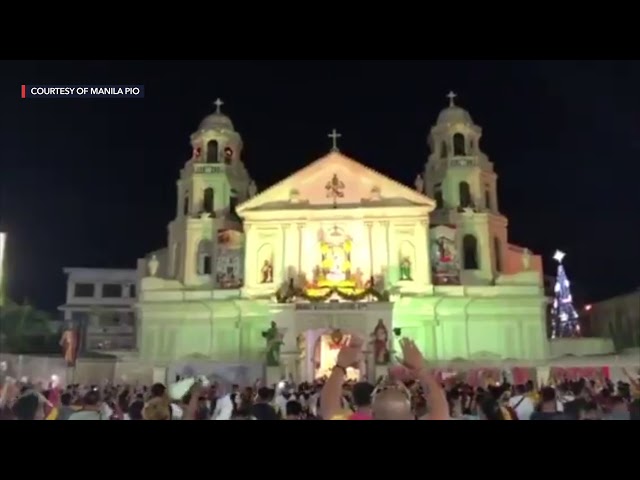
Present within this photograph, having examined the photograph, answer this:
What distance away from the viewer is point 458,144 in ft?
78.4

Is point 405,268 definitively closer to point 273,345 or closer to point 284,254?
point 284,254

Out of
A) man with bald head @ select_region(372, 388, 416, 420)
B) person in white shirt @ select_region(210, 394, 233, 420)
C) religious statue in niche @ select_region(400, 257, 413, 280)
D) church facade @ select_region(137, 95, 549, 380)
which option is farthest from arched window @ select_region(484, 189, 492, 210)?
man with bald head @ select_region(372, 388, 416, 420)

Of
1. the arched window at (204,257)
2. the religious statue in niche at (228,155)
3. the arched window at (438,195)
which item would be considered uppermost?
the religious statue in niche at (228,155)

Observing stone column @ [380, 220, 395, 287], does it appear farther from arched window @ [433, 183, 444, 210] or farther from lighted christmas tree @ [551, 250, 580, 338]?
lighted christmas tree @ [551, 250, 580, 338]

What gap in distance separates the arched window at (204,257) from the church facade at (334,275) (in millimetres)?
33

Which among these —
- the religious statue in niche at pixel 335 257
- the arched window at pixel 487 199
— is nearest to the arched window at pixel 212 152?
the religious statue in niche at pixel 335 257

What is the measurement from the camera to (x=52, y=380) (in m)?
13.5

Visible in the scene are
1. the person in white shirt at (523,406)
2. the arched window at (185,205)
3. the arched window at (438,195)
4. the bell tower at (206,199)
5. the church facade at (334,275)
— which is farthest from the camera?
the arched window at (438,195)

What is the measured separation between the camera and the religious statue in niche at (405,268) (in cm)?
2117

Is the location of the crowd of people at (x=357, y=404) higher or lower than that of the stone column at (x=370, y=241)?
lower

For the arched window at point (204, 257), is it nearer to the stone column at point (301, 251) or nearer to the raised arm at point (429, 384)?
the stone column at point (301, 251)
